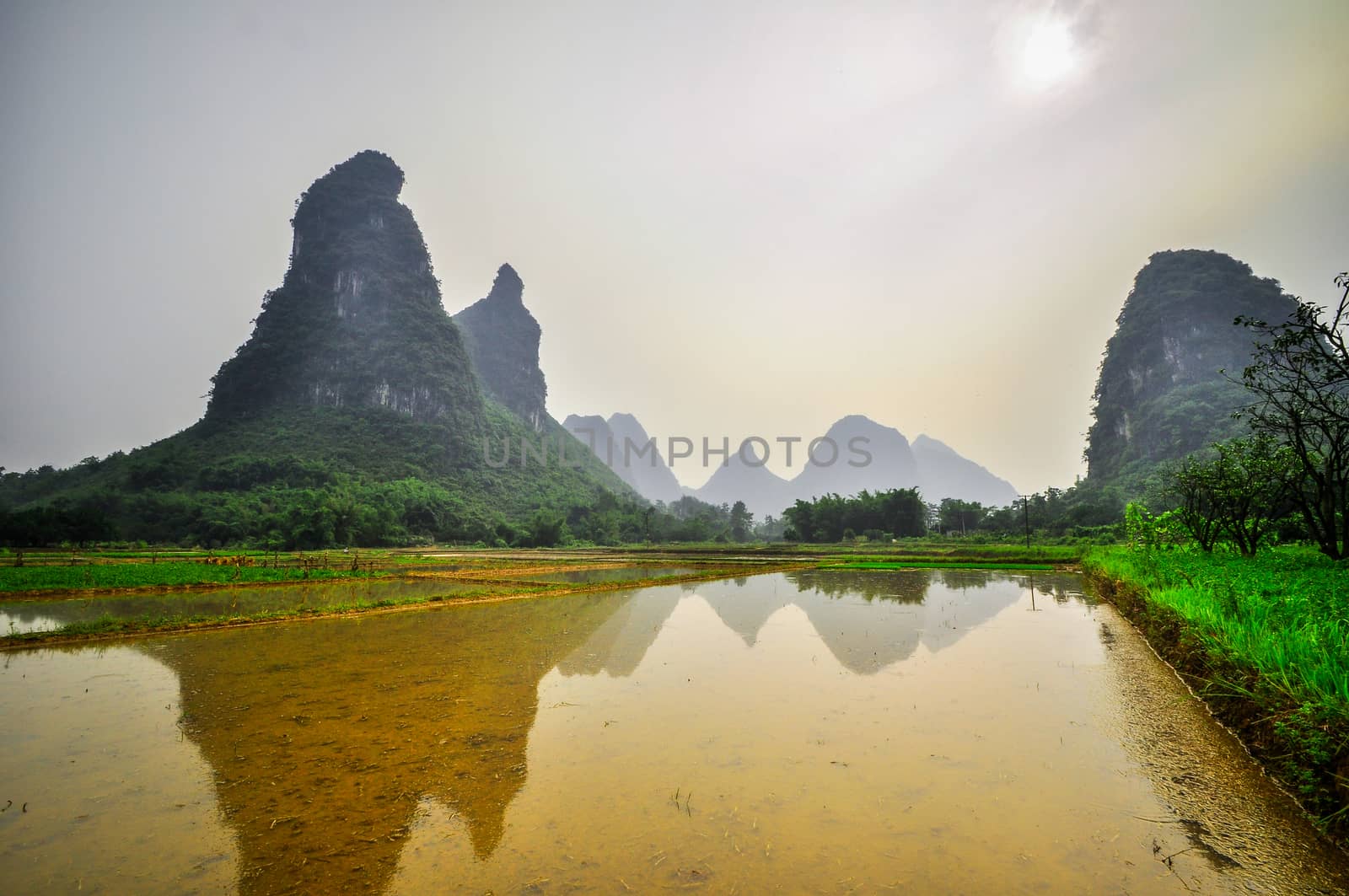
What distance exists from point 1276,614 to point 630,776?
837 cm

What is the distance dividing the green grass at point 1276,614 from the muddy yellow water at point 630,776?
886 millimetres

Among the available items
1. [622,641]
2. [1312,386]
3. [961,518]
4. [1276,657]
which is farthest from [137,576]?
[961,518]

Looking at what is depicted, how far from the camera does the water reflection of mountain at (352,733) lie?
3654 mm

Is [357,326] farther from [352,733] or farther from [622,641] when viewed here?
[352,733]

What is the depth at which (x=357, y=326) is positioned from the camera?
83688 mm

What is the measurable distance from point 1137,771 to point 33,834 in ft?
27.3

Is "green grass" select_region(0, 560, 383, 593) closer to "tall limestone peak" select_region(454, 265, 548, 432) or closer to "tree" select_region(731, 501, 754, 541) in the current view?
"tree" select_region(731, 501, 754, 541)

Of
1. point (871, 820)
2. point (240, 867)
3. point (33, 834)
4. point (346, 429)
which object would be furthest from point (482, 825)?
point (346, 429)

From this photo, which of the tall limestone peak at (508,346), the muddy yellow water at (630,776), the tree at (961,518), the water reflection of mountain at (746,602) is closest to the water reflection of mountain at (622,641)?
the muddy yellow water at (630,776)

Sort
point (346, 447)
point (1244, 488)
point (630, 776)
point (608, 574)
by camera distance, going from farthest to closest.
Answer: point (346, 447) < point (608, 574) < point (1244, 488) < point (630, 776)

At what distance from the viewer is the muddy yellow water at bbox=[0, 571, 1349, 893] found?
131 inches

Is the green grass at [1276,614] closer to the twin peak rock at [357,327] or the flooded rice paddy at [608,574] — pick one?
the flooded rice paddy at [608,574]

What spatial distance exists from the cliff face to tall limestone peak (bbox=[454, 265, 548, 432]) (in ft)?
326

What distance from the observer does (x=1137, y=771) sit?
4.71 m
